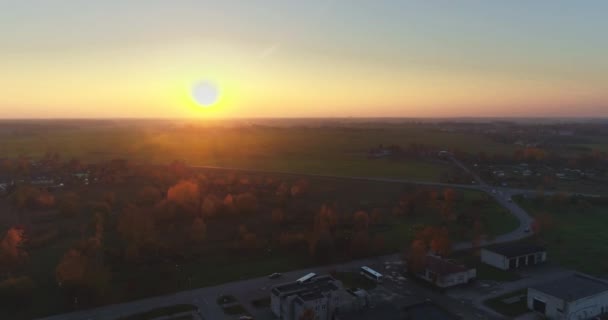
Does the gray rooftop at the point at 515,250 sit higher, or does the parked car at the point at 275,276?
the gray rooftop at the point at 515,250

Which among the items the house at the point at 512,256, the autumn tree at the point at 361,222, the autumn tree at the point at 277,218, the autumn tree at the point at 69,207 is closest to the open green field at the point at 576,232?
the house at the point at 512,256

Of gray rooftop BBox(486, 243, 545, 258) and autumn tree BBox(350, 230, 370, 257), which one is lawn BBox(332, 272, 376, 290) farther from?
gray rooftop BBox(486, 243, 545, 258)

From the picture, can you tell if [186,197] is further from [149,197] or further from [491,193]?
[491,193]

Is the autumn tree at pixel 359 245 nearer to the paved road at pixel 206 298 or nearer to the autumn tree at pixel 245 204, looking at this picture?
the paved road at pixel 206 298

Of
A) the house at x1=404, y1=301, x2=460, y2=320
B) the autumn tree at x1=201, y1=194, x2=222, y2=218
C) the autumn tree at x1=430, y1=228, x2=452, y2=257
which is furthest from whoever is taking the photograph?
the autumn tree at x1=201, y1=194, x2=222, y2=218

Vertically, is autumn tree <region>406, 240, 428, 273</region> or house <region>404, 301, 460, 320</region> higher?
autumn tree <region>406, 240, 428, 273</region>

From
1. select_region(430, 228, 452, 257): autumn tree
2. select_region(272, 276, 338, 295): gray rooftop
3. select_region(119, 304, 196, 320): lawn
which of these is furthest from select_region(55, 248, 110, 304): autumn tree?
select_region(430, 228, 452, 257): autumn tree
